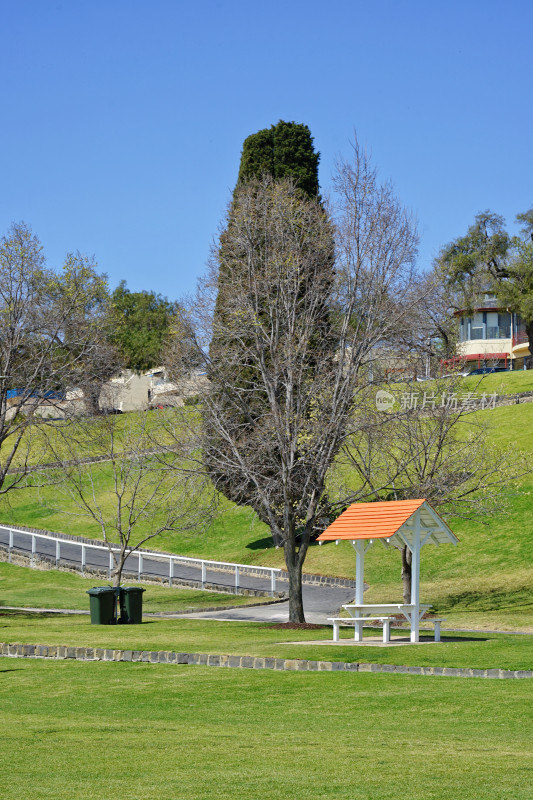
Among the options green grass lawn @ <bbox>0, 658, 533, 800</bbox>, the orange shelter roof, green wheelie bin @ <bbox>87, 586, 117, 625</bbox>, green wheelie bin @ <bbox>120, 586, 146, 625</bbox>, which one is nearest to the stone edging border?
green grass lawn @ <bbox>0, 658, 533, 800</bbox>

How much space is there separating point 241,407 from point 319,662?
12.6 m

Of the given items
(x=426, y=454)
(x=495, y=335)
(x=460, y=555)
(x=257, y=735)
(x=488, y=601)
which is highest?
(x=495, y=335)

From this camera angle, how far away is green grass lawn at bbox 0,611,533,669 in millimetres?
17141

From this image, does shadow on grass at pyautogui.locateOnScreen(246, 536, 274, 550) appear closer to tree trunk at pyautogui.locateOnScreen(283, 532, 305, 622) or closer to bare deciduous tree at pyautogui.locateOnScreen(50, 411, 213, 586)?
bare deciduous tree at pyautogui.locateOnScreen(50, 411, 213, 586)

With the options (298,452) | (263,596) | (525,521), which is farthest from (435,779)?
(525,521)

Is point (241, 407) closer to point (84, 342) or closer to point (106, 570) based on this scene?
point (84, 342)

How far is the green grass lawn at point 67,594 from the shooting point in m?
33.2

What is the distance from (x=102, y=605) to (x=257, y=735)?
15397 mm

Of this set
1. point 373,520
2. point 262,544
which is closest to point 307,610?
point 373,520

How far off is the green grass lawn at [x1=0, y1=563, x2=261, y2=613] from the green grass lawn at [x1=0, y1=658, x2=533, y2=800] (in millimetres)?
16297

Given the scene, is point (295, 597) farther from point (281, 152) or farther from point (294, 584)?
point (281, 152)

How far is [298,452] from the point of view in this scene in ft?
88.8

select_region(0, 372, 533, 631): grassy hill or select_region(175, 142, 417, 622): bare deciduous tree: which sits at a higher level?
select_region(175, 142, 417, 622): bare deciduous tree

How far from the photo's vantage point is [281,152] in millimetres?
42312
